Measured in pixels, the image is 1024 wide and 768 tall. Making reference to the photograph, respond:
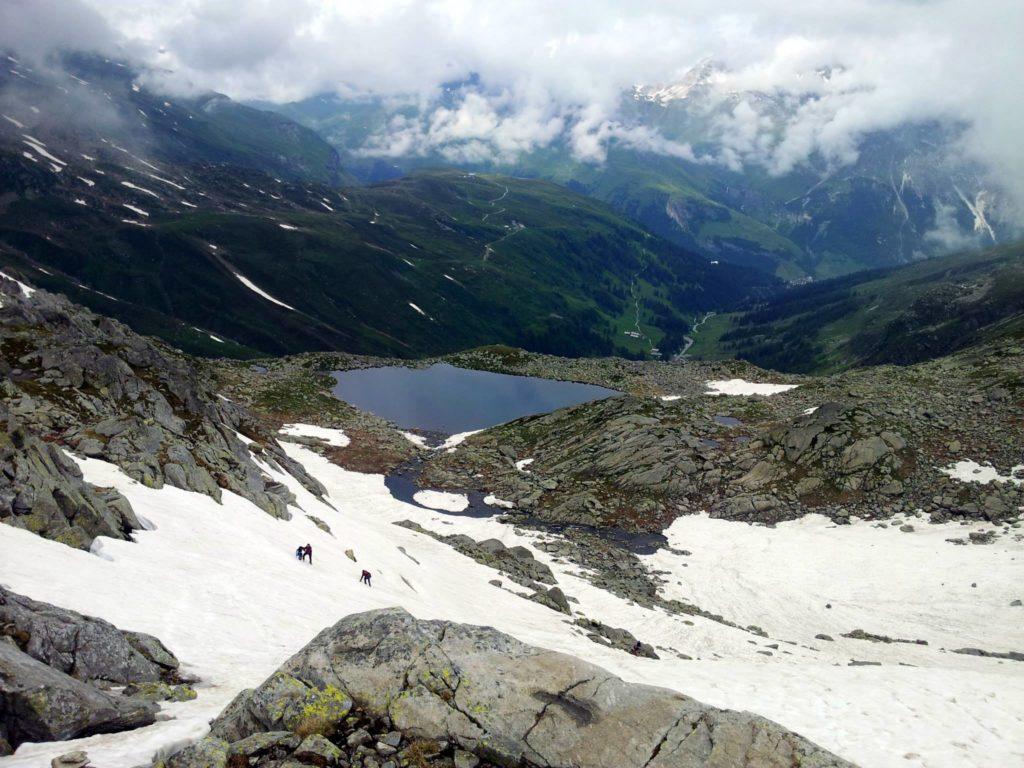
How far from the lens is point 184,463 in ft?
119

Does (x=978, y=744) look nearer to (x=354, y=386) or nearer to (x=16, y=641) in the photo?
(x=16, y=641)

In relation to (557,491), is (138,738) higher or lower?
higher

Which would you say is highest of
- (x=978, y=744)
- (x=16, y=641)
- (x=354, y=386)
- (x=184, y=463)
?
(x=16, y=641)

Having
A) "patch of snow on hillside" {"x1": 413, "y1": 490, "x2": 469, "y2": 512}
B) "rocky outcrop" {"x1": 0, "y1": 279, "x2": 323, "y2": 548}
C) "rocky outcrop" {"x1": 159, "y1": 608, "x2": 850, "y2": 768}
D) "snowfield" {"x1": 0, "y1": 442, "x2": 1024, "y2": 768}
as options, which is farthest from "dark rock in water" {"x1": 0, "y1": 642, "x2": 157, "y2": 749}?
"patch of snow on hillside" {"x1": 413, "y1": 490, "x2": 469, "y2": 512}

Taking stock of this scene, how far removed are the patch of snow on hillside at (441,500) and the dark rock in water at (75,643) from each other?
53.1 metres

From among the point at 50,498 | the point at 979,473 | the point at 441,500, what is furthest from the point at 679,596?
the point at 50,498

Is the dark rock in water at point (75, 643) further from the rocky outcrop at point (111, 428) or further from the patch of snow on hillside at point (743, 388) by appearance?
the patch of snow on hillside at point (743, 388)

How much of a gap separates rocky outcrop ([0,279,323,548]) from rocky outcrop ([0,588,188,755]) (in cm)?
805

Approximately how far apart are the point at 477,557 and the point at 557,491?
75.4 feet

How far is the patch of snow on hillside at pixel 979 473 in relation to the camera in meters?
57.8

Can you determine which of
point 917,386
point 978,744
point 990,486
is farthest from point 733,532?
point 917,386

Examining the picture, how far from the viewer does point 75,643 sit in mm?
15414

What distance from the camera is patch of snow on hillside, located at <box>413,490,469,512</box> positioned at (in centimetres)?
6988

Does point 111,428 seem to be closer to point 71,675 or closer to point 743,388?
point 71,675
